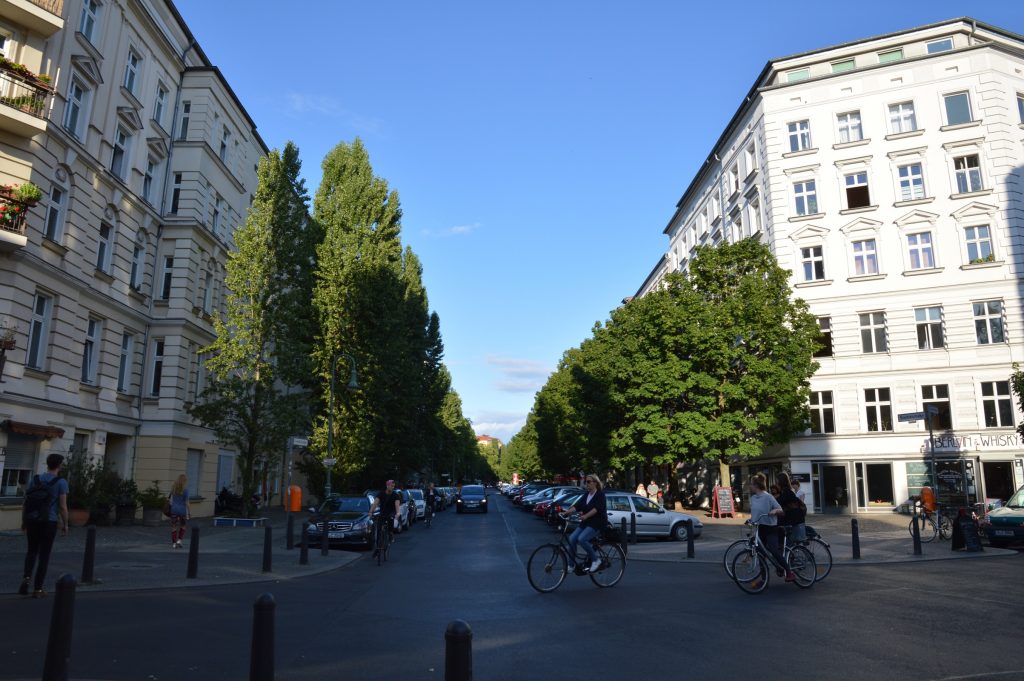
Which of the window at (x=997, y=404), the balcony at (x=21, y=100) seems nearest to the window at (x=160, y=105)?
the balcony at (x=21, y=100)

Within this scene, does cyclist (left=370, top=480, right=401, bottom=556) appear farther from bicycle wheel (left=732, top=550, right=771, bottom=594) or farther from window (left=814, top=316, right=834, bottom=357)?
window (left=814, top=316, right=834, bottom=357)

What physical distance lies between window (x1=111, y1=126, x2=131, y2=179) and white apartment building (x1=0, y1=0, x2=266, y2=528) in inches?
3.0

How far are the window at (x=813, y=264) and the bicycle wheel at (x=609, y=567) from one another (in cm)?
2902

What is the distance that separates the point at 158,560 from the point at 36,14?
1594 cm

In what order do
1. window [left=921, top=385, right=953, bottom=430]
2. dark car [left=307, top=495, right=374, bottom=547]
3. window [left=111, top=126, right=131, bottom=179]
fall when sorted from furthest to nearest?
window [left=921, top=385, right=953, bottom=430] < window [left=111, top=126, right=131, bottom=179] < dark car [left=307, top=495, right=374, bottom=547]

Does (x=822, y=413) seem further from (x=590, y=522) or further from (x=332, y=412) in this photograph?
(x=590, y=522)

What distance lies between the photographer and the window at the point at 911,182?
119 feet

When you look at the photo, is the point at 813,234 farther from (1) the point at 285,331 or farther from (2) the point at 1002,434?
(1) the point at 285,331

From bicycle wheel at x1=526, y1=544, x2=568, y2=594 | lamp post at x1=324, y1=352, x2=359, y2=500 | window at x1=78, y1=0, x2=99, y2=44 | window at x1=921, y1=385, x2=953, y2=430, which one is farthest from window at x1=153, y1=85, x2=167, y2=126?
window at x1=921, y1=385, x2=953, y2=430

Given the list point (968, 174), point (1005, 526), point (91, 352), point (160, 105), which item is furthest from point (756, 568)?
point (968, 174)

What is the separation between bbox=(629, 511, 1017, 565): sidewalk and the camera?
684 inches

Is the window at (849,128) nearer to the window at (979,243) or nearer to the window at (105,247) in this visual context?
the window at (979,243)

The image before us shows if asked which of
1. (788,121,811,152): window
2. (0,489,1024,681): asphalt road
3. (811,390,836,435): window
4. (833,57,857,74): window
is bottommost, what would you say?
(0,489,1024,681): asphalt road

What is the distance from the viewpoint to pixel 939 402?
1346 inches
